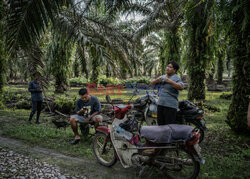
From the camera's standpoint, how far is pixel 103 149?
13.4ft

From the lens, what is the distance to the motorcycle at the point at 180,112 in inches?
193

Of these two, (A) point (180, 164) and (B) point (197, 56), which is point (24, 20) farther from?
(B) point (197, 56)

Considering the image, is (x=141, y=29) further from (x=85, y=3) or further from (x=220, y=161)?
(x=220, y=161)

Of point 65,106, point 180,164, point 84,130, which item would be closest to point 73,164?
point 84,130

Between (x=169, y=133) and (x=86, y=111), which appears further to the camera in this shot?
(x=86, y=111)

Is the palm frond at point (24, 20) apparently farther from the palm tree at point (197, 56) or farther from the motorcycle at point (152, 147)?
the palm tree at point (197, 56)

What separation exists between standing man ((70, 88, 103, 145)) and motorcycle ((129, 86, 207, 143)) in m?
1.06

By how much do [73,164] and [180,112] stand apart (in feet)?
9.30

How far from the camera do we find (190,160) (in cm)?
311

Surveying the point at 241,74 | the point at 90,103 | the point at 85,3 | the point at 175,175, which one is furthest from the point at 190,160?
the point at 85,3

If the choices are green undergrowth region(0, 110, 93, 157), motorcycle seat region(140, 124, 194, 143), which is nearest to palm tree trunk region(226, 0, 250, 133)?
motorcycle seat region(140, 124, 194, 143)

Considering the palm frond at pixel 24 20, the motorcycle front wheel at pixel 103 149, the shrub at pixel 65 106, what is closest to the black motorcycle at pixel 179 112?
the motorcycle front wheel at pixel 103 149

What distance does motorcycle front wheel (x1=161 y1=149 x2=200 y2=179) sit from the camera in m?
3.11

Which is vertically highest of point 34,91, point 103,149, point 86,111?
point 34,91
